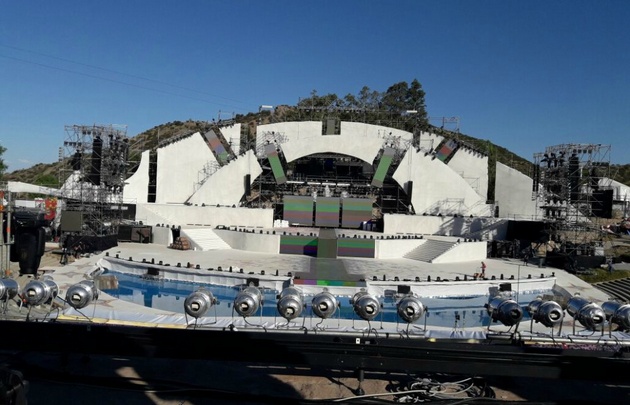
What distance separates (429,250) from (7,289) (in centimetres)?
2100

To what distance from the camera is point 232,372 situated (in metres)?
5.71

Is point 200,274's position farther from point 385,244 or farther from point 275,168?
point 275,168

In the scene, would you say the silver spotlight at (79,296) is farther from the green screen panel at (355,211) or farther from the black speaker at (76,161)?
the green screen panel at (355,211)

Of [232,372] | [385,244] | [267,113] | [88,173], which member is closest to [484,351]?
[232,372]

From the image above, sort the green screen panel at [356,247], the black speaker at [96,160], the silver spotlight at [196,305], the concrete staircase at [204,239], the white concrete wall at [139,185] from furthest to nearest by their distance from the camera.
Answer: the white concrete wall at [139,185] < the concrete staircase at [204,239] < the green screen panel at [356,247] < the black speaker at [96,160] < the silver spotlight at [196,305]

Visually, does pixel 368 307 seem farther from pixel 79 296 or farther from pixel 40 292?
pixel 40 292

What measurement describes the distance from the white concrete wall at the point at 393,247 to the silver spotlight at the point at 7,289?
18.9m

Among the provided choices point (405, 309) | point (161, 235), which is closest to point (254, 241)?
point (161, 235)

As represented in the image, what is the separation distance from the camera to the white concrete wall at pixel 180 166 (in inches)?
1334

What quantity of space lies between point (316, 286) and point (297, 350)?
11.7 m

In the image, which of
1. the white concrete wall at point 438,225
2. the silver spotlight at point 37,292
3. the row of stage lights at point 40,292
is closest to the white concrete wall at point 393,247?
the white concrete wall at point 438,225

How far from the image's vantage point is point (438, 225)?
102 ft

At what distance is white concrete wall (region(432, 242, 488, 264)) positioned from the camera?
23562 mm

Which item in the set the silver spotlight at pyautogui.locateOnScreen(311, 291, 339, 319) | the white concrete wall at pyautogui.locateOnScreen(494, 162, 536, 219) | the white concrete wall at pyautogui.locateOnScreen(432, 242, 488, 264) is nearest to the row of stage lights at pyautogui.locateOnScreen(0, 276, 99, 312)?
A: the silver spotlight at pyautogui.locateOnScreen(311, 291, 339, 319)
